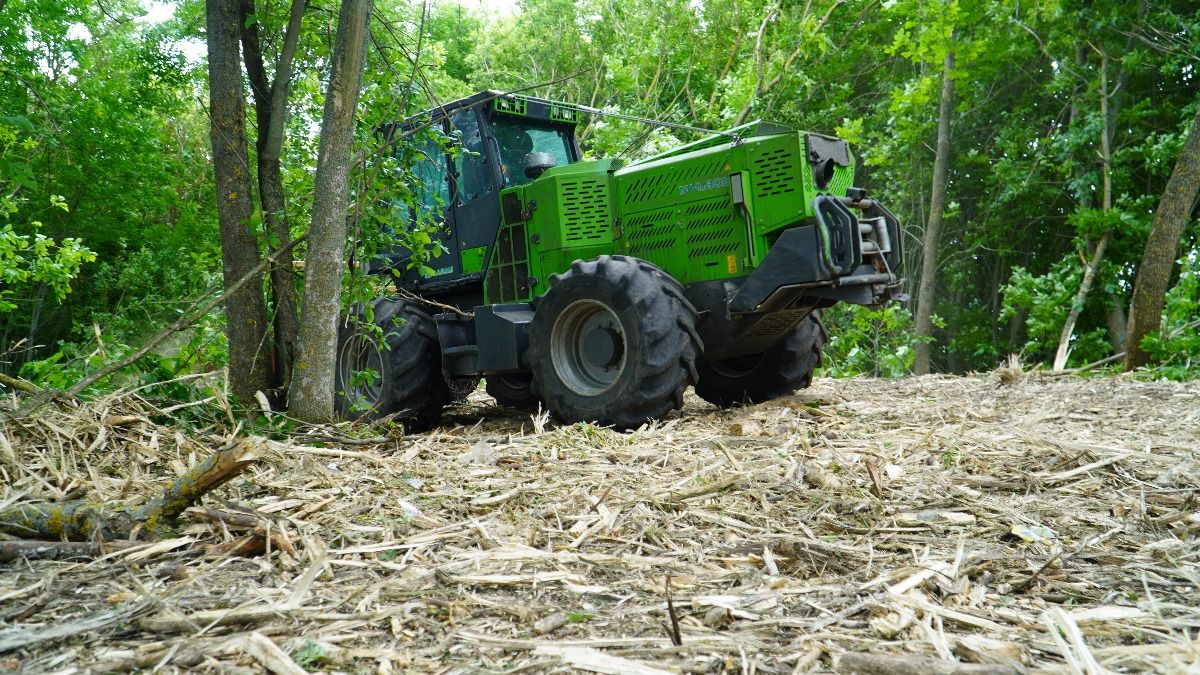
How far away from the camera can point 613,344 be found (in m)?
6.55

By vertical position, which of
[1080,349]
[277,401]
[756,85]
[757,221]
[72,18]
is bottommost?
[1080,349]

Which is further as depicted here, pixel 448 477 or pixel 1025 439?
pixel 1025 439

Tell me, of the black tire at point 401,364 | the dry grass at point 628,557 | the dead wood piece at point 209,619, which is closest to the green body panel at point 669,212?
the black tire at point 401,364

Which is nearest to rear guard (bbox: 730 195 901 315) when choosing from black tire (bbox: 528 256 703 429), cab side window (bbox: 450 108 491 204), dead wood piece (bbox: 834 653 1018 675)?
black tire (bbox: 528 256 703 429)

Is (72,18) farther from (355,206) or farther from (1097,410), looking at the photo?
(1097,410)

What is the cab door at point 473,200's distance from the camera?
7.73m

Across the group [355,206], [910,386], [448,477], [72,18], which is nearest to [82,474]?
[448,477]

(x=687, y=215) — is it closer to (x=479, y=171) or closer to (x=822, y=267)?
(x=822, y=267)

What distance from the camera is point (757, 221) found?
6.55 m

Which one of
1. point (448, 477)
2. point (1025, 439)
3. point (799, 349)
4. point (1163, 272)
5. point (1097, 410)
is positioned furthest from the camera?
point (1163, 272)

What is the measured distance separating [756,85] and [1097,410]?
32.9 ft

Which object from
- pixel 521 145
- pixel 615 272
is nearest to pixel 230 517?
pixel 615 272

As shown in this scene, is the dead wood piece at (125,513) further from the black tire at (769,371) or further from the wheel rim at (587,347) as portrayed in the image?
the black tire at (769,371)

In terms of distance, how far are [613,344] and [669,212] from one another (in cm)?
116
